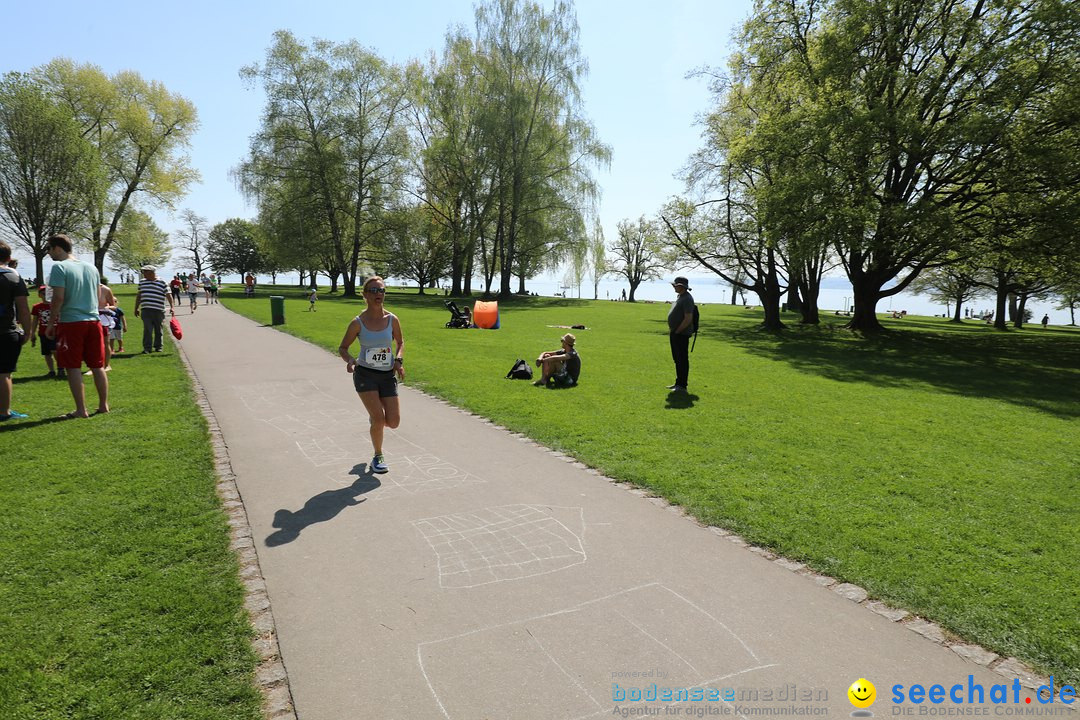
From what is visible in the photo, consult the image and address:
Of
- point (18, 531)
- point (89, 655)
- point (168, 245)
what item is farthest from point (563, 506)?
point (168, 245)

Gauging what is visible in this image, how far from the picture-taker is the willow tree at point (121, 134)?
36344mm

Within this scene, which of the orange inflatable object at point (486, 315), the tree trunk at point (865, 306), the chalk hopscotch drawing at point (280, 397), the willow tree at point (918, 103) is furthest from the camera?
the tree trunk at point (865, 306)

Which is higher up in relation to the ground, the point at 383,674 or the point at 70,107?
the point at 70,107

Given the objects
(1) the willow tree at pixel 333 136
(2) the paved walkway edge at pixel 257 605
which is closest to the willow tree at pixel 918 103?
(2) the paved walkway edge at pixel 257 605

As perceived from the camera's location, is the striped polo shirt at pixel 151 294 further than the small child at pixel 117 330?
Yes

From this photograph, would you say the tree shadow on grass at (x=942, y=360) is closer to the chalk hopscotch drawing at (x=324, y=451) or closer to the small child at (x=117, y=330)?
the chalk hopscotch drawing at (x=324, y=451)

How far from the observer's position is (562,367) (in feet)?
35.1

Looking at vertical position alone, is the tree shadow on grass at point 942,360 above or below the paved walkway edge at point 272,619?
above

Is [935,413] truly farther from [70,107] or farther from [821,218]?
[70,107]

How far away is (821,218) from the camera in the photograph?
741 inches

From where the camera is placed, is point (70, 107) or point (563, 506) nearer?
point (563, 506)

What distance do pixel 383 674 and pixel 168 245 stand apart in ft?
284

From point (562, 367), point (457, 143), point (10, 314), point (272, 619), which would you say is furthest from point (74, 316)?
point (457, 143)

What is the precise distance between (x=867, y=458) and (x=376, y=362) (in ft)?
19.1
